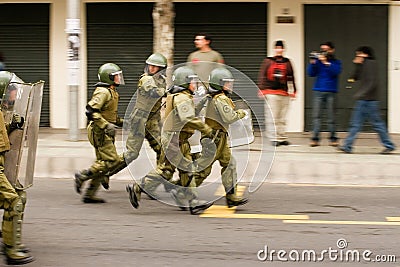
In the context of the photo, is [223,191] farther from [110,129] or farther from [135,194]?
[110,129]

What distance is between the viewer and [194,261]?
7.29m

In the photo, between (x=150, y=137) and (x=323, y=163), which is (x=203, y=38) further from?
(x=150, y=137)

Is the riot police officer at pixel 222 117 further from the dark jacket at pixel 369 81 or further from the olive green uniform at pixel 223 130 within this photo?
the dark jacket at pixel 369 81

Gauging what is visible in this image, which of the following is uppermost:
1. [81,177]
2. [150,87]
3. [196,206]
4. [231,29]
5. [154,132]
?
[231,29]

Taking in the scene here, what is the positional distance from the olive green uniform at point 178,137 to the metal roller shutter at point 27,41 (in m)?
8.23

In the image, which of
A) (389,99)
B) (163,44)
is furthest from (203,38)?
(389,99)

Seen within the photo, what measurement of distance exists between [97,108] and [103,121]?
164 millimetres

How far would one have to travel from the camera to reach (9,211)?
6.96m

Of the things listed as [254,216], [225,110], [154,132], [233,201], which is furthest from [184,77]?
[254,216]

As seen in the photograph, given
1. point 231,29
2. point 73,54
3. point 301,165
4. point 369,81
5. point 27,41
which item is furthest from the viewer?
point 27,41

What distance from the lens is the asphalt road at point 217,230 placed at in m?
7.41

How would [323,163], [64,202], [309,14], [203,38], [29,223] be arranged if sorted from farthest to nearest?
[309,14]
[203,38]
[323,163]
[64,202]
[29,223]

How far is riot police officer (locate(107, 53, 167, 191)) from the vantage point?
982cm

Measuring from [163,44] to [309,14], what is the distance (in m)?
4.02
